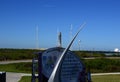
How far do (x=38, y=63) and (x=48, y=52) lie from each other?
485 mm

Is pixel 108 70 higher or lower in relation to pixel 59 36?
lower

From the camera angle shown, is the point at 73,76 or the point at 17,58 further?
the point at 17,58

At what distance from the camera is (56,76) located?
6977mm

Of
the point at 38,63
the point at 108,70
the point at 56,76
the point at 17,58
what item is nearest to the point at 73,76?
the point at 38,63

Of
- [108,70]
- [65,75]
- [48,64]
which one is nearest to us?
[65,75]

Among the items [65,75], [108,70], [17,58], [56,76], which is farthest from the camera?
[17,58]

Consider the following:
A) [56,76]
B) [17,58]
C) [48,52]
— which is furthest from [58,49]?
[17,58]

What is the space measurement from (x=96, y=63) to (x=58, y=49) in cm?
2177

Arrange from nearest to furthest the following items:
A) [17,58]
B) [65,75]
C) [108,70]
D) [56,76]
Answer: [56,76] → [65,75] → [108,70] → [17,58]

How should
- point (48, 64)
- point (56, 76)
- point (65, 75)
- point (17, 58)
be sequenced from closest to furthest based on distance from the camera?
point (56, 76) → point (65, 75) → point (48, 64) → point (17, 58)

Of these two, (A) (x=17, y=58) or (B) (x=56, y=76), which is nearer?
(B) (x=56, y=76)

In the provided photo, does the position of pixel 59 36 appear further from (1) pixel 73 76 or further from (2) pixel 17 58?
(2) pixel 17 58

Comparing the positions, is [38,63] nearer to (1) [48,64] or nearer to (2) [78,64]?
(1) [48,64]

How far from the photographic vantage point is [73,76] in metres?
9.96
